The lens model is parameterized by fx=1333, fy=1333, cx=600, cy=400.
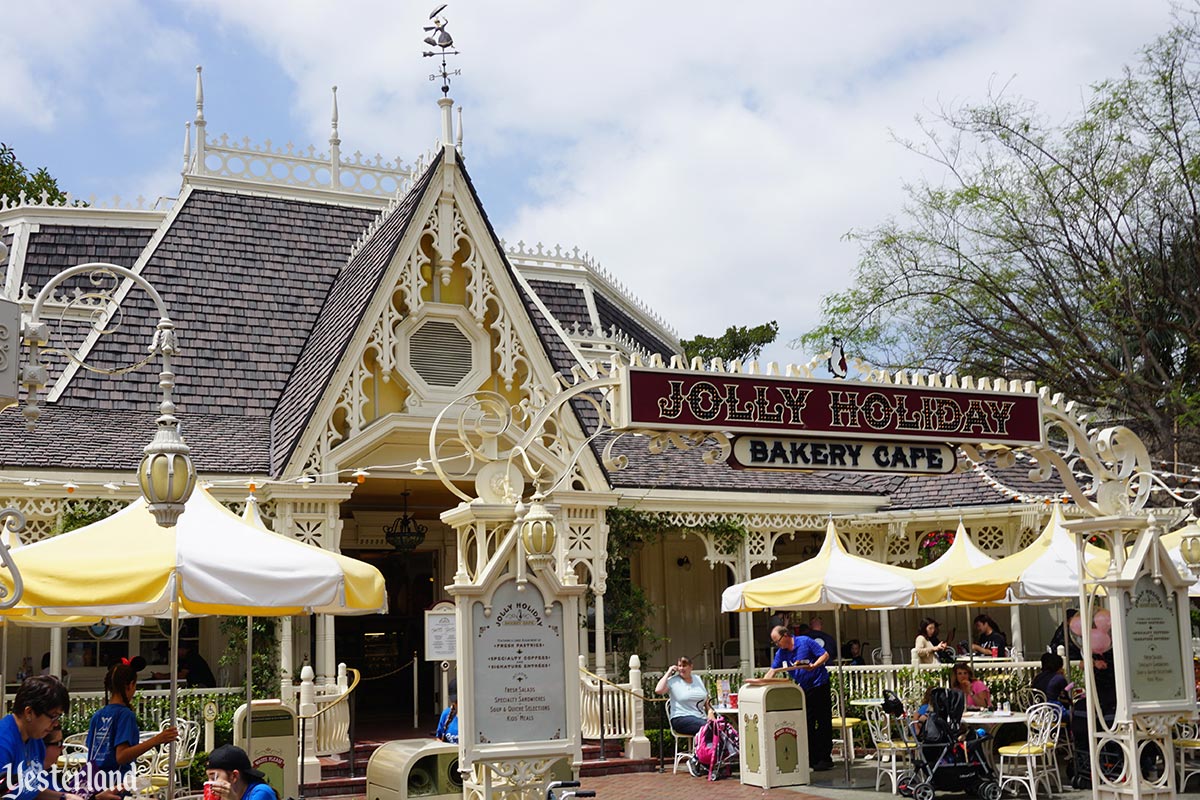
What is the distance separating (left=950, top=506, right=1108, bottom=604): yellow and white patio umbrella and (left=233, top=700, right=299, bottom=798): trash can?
24.8 feet

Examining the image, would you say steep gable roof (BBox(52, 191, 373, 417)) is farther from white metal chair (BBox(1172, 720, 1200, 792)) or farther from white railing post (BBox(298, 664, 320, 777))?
white metal chair (BBox(1172, 720, 1200, 792))

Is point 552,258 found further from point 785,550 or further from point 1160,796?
point 1160,796

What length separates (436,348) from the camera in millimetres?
17219

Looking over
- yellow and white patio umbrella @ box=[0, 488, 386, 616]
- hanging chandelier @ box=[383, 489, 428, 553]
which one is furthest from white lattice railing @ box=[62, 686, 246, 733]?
yellow and white patio umbrella @ box=[0, 488, 386, 616]

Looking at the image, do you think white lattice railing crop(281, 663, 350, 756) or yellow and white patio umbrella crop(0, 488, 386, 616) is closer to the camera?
yellow and white patio umbrella crop(0, 488, 386, 616)

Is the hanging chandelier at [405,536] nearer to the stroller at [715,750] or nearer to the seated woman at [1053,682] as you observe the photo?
the stroller at [715,750]

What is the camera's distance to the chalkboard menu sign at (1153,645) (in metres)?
10.5

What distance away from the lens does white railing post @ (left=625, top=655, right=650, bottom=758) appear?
609 inches

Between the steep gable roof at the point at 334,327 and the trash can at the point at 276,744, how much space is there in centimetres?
443

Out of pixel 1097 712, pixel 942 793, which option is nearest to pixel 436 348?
pixel 942 793

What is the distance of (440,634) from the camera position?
13914 millimetres

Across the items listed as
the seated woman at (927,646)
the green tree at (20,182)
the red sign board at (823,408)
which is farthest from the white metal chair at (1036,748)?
the green tree at (20,182)

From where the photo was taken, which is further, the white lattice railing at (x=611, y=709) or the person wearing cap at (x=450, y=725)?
the white lattice railing at (x=611, y=709)

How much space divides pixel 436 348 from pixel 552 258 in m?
6.67
